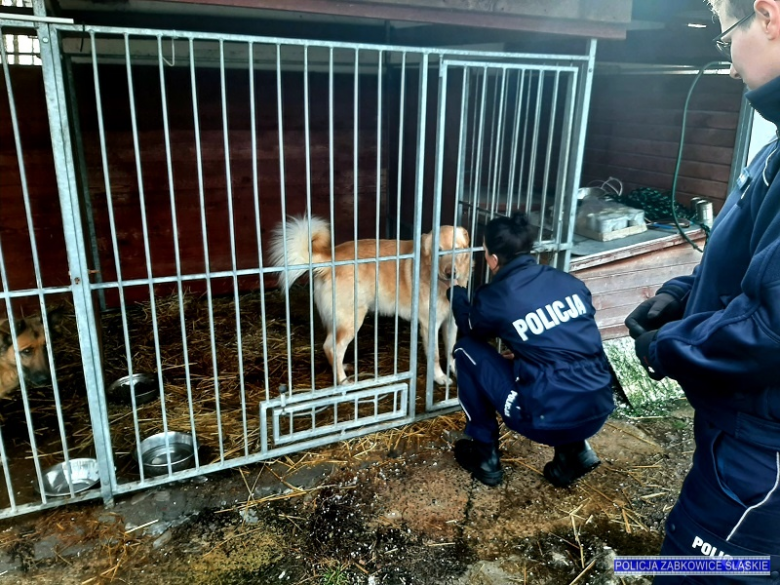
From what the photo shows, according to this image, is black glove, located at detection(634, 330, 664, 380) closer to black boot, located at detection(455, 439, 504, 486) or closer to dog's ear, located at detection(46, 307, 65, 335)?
black boot, located at detection(455, 439, 504, 486)

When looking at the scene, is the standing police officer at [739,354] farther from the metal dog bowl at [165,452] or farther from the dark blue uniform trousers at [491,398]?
the metal dog bowl at [165,452]

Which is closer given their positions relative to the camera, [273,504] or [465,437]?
[273,504]

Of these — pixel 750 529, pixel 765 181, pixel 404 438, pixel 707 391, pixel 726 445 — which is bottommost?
pixel 404 438

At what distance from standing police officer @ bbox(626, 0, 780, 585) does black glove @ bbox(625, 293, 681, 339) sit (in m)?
0.24

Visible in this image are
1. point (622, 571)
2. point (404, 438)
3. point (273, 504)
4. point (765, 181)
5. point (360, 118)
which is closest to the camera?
point (765, 181)

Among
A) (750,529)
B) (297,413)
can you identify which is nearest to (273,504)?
(297,413)

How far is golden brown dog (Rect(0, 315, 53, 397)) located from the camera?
146 inches

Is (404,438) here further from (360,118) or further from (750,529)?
(360,118)

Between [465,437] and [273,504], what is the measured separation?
1.32 metres

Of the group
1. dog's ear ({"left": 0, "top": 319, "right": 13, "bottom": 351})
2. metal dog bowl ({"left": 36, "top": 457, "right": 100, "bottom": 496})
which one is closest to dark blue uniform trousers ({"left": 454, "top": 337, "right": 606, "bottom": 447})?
metal dog bowl ({"left": 36, "top": 457, "right": 100, "bottom": 496})

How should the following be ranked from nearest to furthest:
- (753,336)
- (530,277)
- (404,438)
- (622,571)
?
(753,336) → (622,571) → (530,277) → (404,438)

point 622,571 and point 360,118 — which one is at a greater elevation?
point 360,118

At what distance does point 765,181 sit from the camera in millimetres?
1528

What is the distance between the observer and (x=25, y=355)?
3918mm
